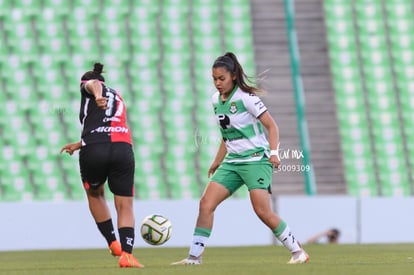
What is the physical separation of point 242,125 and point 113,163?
1162mm

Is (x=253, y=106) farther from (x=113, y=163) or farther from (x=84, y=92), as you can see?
(x=84, y=92)

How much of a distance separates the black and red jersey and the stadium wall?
6358mm

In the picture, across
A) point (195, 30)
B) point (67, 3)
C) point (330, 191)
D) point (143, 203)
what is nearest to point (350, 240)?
point (330, 191)

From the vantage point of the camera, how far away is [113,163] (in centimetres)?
945

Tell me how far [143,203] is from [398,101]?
20.9 feet

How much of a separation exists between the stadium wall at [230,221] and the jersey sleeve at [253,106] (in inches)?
272

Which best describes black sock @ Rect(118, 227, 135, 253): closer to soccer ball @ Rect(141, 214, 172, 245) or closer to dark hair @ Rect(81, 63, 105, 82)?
soccer ball @ Rect(141, 214, 172, 245)

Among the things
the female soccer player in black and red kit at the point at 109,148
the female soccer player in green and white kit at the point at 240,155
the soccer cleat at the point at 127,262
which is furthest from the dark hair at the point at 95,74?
the soccer cleat at the point at 127,262

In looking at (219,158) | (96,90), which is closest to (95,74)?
(96,90)

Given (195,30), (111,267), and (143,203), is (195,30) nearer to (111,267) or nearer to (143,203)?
(143,203)

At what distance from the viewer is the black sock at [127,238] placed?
30.2 feet

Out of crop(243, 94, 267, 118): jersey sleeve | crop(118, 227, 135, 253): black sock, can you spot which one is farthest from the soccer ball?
crop(243, 94, 267, 118): jersey sleeve

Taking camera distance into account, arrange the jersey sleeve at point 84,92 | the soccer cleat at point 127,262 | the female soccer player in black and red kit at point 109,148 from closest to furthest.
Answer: the soccer cleat at point 127,262
the female soccer player in black and red kit at point 109,148
the jersey sleeve at point 84,92

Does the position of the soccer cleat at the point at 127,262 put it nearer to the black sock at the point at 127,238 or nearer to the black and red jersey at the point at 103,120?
the black sock at the point at 127,238
